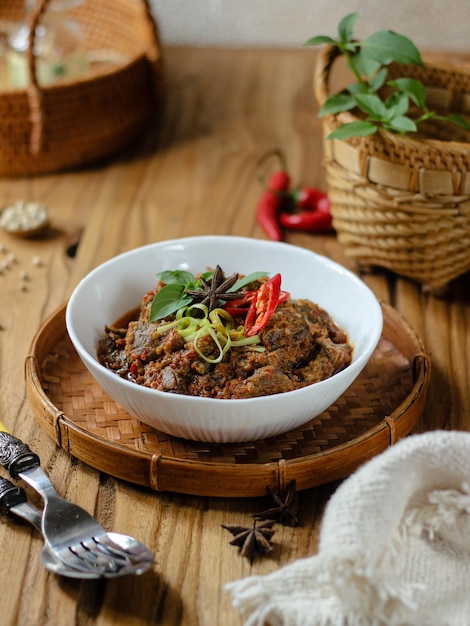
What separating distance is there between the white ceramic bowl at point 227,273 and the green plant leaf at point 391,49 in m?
0.57

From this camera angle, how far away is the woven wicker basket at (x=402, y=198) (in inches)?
83.0

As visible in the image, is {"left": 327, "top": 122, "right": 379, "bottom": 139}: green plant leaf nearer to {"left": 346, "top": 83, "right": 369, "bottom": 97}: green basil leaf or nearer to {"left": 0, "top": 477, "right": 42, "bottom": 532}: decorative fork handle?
{"left": 346, "top": 83, "right": 369, "bottom": 97}: green basil leaf

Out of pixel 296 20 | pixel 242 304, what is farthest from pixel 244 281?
pixel 296 20

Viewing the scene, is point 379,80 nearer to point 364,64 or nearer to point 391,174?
point 364,64

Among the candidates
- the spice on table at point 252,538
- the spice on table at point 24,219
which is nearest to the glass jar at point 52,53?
the spice on table at point 24,219

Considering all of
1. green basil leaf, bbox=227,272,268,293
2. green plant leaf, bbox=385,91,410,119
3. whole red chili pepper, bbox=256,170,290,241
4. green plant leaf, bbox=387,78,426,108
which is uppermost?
green plant leaf, bbox=387,78,426,108

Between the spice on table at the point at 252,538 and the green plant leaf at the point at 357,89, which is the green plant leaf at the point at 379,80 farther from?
the spice on table at the point at 252,538

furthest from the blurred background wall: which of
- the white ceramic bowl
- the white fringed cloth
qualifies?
the white fringed cloth

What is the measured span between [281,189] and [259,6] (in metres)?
1.79

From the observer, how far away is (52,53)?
335 centimetres

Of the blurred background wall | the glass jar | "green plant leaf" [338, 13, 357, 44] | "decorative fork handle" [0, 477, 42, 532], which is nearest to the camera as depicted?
"decorative fork handle" [0, 477, 42, 532]

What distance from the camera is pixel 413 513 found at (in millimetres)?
1519

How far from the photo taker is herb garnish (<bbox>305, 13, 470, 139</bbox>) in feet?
6.98

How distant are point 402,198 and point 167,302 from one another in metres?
0.77
